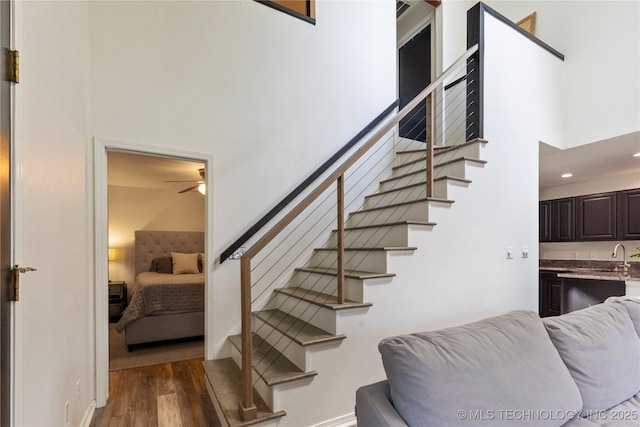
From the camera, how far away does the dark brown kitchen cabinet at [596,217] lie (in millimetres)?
4535

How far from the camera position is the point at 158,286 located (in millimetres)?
3641

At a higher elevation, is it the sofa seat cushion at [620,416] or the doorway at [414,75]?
the doorway at [414,75]

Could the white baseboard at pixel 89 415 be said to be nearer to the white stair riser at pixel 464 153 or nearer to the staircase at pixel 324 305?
the staircase at pixel 324 305

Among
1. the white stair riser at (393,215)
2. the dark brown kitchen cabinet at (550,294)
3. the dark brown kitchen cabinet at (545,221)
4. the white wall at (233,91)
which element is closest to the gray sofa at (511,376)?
the white stair riser at (393,215)

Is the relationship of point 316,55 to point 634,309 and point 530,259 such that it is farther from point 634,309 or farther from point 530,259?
point 634,309

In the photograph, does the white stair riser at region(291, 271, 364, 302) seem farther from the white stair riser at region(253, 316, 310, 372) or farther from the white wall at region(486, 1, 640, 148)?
the white wall at region(486, 1, 640, 148)

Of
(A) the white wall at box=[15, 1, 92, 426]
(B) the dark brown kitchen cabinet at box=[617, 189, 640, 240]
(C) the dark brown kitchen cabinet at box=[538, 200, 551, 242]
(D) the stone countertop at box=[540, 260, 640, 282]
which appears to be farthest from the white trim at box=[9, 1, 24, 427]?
(C) the dark brown kitchen cabinet at box=[538, 200, 551, 242]

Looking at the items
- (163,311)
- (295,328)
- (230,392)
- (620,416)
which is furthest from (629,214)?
(163,311)

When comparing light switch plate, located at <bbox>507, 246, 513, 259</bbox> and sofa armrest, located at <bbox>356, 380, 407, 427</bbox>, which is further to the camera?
light switch plate, located at <bbox>507, 246, 513, 259</bbox>

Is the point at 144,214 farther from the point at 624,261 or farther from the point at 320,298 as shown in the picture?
the point at 624,261

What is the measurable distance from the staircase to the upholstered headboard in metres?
3.58

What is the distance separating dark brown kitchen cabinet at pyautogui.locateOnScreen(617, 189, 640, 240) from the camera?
168 inches

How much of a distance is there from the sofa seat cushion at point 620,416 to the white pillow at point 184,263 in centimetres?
498

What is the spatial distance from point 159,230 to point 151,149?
149 inches
